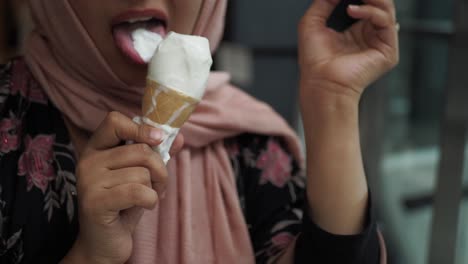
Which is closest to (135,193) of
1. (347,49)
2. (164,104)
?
(164,104)

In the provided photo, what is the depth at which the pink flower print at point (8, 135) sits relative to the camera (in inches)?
29.0

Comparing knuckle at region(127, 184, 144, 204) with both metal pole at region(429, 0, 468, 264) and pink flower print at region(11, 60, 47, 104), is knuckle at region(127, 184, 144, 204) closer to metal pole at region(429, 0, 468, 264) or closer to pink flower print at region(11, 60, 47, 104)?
pink flower print at region(11, 60, 47, 104)

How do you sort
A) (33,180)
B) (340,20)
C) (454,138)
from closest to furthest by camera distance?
(33,180)
(340,20)
(454,138)

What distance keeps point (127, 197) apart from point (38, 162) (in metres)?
0.22

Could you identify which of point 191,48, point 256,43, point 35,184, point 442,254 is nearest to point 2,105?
point 35,184

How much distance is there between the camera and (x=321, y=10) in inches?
32.5

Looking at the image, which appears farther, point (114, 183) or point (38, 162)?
point (38, 162)

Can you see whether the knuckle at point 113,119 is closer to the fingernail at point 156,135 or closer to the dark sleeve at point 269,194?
the fingernail at point 156,135

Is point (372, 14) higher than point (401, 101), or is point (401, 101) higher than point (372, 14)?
point (372, 14)

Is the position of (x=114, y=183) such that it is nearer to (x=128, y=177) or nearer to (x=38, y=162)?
(x=128, y=177)

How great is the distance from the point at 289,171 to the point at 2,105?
0.53 m

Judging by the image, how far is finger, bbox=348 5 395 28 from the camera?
77cm

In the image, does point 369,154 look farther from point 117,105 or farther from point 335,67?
point 117,105

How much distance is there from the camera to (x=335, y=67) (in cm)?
77
